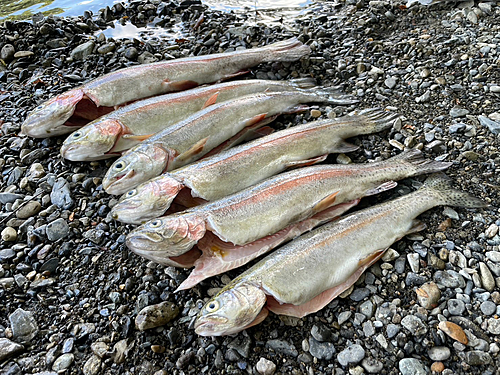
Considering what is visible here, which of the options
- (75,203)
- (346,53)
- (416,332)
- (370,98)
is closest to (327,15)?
(346,53)

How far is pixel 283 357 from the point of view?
2.99 metres

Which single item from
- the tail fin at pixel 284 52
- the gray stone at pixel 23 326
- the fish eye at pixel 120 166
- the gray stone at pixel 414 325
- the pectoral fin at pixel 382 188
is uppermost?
the tail fin at pixel 284 52

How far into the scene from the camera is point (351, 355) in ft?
9.61

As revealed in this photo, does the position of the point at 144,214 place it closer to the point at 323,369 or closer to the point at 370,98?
the point at 323,369

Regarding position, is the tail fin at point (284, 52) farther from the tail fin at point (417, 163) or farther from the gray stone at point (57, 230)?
the gray stone at point (57, 230)

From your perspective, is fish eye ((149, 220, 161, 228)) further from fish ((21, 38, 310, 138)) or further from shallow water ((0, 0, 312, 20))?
shallow water ((0, 0, 312, 20))

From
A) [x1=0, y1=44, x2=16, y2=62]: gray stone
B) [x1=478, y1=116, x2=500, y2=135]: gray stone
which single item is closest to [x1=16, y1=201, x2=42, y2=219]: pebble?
[x1=0, y1=44, x2=16, y2=62]: gray stone

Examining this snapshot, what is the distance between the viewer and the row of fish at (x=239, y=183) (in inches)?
124

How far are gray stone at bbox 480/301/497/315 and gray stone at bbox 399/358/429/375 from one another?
2.25 ft

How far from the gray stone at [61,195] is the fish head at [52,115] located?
79cm

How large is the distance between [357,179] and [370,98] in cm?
197

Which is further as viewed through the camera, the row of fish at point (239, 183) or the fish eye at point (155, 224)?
the fish eye at point (155, 224)

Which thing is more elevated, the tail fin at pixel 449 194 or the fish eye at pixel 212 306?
the fish eye at pixel 212 306

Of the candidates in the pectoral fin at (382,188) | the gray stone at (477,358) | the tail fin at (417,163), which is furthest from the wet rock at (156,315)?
the tail fin at (417,163)
